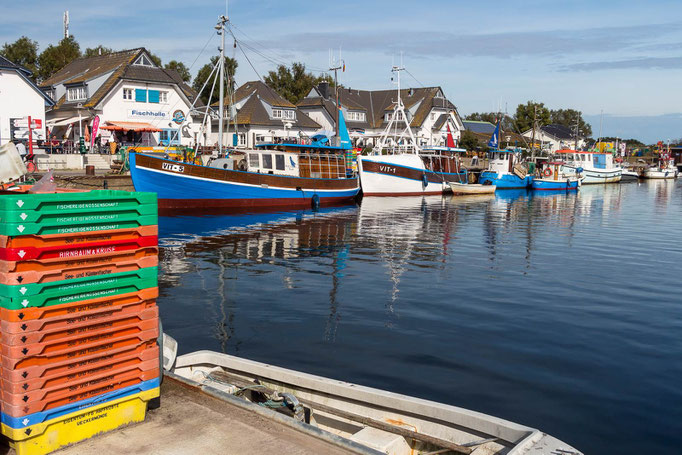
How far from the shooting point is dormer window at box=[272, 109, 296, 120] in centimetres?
6800

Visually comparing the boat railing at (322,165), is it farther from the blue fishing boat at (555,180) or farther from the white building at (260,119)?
the blue fishing boat at (555,180)

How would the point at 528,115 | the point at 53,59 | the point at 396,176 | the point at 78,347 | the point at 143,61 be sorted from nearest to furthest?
the point at 78,347
the point at 396,176
the point at 143,61
the point at 53,59
the point at 528,115

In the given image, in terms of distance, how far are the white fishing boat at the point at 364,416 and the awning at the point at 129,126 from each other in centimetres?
4600

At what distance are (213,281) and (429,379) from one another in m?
8.11

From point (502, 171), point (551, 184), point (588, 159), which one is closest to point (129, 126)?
point (502, 171)

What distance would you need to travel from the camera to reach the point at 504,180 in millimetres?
59750

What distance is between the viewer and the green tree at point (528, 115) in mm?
118331

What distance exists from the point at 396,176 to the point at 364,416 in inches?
1595

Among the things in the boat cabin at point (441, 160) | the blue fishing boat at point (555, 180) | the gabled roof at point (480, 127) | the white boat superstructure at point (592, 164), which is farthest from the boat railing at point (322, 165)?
the gabled roof at point (480, 127)

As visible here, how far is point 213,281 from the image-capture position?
51.6 ft

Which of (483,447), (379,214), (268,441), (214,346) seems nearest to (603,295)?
(214,346)

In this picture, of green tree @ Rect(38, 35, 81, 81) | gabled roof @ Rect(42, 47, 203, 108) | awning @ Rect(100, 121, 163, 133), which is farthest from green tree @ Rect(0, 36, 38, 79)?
awning @ Rect(100, 121, 163, 133)

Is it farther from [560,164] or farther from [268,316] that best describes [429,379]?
[560,164]

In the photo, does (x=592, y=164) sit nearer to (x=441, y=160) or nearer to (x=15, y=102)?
(x=441, y=160)
